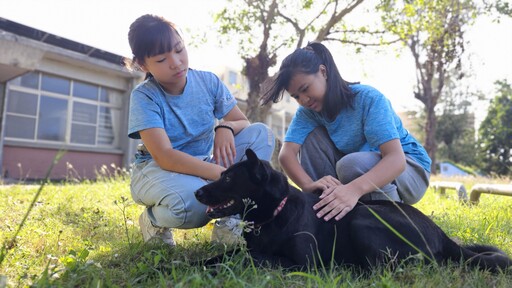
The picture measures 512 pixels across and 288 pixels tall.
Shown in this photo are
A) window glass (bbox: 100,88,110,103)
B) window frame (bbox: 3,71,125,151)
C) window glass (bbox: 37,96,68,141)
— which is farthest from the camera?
window glass (bbox: 100,88,110,103)

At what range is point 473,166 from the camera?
3378cm

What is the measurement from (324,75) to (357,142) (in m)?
0.58

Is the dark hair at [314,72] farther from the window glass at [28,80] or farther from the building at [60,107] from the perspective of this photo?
the window glass at [28,80]

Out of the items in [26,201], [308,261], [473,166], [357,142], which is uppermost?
[357,142]

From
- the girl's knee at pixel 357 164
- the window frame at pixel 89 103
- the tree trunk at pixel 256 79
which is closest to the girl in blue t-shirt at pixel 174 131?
the girl's knee at pixel 357 164

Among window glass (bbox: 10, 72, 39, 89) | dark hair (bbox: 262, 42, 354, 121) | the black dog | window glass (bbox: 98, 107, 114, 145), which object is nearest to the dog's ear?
the black dog

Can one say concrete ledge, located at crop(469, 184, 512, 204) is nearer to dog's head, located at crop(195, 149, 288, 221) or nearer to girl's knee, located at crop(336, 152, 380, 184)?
girl's knee, located at crop(336, 152, 380, 184)

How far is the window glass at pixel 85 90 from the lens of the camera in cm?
1363

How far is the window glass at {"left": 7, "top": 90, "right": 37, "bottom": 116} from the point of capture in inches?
471

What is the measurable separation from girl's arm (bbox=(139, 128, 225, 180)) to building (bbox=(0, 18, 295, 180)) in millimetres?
8864

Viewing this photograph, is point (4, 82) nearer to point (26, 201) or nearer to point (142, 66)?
point (26, 201)

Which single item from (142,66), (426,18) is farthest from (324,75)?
(426,18)

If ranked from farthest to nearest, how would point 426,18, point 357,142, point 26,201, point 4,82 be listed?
point 4,82 → point 426,18 → point 26,201 → point 357,142

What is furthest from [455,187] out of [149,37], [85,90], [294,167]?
[85,90]
